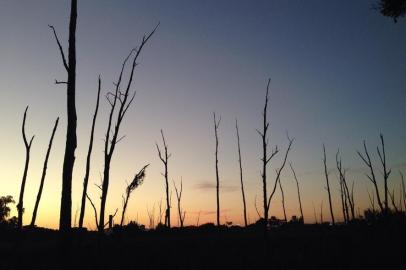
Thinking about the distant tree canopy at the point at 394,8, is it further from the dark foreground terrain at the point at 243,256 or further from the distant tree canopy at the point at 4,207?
the distant tree canopy at the point at 4,207

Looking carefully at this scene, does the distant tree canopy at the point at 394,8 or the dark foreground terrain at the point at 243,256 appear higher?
the distant tree canopy at the point at 394,8

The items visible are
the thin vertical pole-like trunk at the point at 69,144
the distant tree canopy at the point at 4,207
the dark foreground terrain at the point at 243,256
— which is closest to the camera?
the thin vertical pole-like trunk at the point at 69,144

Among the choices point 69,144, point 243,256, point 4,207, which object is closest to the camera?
point 69,144

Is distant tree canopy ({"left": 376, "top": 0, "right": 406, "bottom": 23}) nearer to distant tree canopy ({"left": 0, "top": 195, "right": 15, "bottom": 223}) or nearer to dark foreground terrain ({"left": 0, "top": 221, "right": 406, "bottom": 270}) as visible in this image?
dark foreground terrain ({"left": 0, "top": 221, "right": 406, "bottom": 270})

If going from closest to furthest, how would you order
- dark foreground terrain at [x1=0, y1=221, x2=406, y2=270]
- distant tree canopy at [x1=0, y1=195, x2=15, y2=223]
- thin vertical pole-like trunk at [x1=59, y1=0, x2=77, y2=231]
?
thin vertical pole-like trunk at [x1=59, y1=0, x2=77, y2=231] < dark foreground terrain at [x1=0, y1=221, x2=406, y2=270] < distant tree canopy at [x1=0, y1=195, x2=15, y2=223]

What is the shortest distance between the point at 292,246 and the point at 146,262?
1066 cm

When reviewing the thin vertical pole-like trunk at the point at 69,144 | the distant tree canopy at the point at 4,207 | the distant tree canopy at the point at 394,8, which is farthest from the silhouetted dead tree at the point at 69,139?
the distant tree canopy at the point at 4,207

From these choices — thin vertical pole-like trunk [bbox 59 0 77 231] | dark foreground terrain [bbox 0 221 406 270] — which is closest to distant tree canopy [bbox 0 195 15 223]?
A: dark foreground terrain [bbox 0 221 406 270]

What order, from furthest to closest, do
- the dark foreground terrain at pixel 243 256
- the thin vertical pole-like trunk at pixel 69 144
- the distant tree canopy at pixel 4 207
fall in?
the distant tree canopy at pixel 4 207 → the dark foreground terrain at pixel 243 256 → the thin vertical pole-like trunk at pixel 69 144

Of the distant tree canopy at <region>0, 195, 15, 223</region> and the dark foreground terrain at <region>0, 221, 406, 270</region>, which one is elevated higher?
the distant tree canopy at <region>0, 195, 15, 223</region>

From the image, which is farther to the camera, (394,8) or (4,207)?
(4,207)

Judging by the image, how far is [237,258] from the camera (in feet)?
68.0

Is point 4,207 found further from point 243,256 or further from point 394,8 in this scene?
point 394,8

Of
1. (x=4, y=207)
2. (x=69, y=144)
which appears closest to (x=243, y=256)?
(x=69, y=144)
